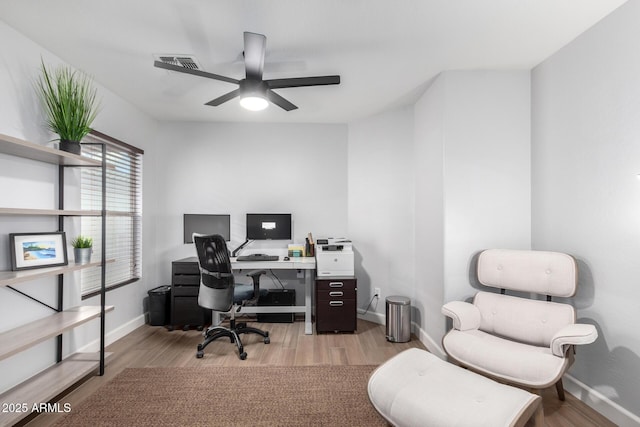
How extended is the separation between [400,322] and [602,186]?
2.07 meters

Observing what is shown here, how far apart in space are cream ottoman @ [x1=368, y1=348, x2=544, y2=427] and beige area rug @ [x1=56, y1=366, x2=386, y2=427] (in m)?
0.47

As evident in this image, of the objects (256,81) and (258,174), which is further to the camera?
(258,174)

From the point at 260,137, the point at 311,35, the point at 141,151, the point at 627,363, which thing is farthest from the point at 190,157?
the point at 627,363

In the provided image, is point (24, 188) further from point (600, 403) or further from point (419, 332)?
point (600, 403)

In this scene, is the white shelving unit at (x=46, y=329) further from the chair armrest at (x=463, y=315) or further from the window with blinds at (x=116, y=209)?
the chair armrest at (x=463, y=315)

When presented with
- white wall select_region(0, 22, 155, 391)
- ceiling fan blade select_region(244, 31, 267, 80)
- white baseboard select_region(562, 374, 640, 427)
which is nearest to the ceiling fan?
ceiling fan blade select_region(244, 31, 267, 80)

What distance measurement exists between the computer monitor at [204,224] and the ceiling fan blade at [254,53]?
6.91 ft

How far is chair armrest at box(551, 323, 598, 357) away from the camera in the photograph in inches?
70.5

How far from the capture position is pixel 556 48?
2.38 m

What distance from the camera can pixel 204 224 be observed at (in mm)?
3912

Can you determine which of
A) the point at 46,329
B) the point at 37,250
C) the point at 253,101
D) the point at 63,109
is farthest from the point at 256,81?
the point at 46,329

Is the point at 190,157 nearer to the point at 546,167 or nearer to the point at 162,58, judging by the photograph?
the point at 162,58

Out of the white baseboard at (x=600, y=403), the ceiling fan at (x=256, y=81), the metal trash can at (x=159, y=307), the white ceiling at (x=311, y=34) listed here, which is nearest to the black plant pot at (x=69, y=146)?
the white ceiling at (x=311, y=34)

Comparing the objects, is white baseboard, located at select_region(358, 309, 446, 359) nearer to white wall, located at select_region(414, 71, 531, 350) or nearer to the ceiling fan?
white wall, located at select_region(414, 71, 531, 350)
